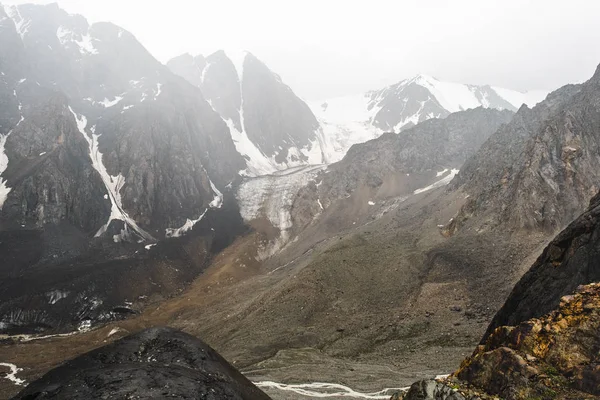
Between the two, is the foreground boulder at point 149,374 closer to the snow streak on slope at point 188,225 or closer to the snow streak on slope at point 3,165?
the snow streak on slope at point 188,225

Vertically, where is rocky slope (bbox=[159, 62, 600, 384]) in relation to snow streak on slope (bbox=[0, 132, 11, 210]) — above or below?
below

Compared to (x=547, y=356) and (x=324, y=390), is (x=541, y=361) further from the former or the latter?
(x=324, y=390)

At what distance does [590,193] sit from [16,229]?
5585 inches

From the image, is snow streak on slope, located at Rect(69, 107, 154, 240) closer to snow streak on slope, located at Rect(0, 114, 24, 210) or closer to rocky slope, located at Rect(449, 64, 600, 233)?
snow streak on slope, located at Rect(0, 114, 24, 210)

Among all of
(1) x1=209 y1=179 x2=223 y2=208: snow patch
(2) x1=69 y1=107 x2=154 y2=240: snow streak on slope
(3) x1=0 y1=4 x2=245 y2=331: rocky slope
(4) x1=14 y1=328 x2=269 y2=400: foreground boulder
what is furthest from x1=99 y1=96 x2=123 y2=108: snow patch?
(4) x1=14 y1=328 x2=269 y2=400: foreground boulder

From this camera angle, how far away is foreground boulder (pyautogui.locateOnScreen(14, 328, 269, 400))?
1164 cm

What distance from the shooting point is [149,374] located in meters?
12.6

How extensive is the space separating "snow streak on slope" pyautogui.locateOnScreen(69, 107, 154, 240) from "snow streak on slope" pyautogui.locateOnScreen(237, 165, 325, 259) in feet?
131

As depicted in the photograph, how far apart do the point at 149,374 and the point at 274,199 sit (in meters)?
145

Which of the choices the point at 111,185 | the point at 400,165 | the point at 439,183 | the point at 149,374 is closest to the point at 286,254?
the point at 439,183

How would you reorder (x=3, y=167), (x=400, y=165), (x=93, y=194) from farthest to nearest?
(x=400, y=165), (x=93, y=194), (x=3, y=167)

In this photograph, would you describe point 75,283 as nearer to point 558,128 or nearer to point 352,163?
point 352,163

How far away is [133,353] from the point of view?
1509cm

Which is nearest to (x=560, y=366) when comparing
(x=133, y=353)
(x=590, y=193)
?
(x=133, y=353)
